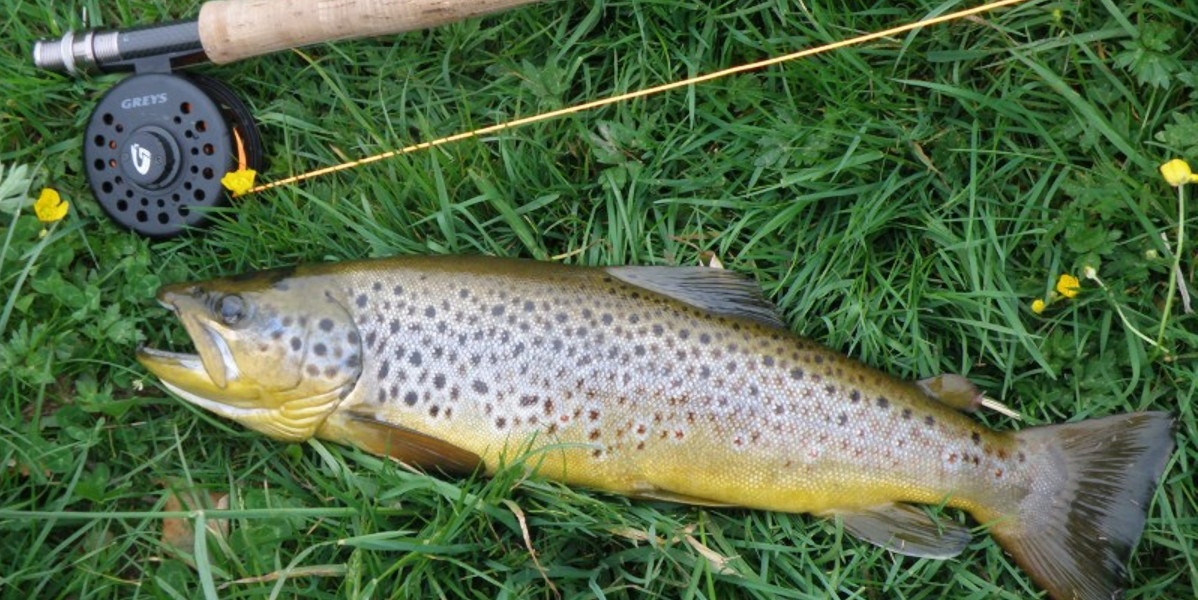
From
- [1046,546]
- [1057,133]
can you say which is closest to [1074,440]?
[1046,546]

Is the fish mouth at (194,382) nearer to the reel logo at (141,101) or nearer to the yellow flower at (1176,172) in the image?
the reel logo at (141,101)

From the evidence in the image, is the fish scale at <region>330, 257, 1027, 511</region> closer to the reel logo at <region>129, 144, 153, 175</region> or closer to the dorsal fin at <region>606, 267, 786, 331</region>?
the dorsal fin at <region>606, 267, 786, 331</region>

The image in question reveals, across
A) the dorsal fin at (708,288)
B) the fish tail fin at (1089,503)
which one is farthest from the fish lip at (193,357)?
the fish tail fin at (1089,503)

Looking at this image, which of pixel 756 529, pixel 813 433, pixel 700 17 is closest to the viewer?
pixel 813 433

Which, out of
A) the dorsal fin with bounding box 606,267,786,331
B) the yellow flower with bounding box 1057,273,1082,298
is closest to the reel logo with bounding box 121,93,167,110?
the dorsal fin with bounding box 606,267,786,331

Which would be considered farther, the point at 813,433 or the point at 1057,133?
the point at 1057,133

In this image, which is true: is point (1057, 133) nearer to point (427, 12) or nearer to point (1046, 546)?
point (1046, 546)
